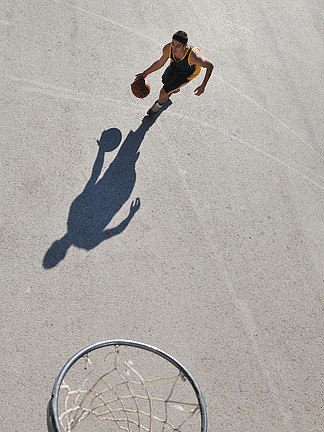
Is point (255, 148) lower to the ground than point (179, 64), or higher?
lower

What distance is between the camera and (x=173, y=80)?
6.71 m

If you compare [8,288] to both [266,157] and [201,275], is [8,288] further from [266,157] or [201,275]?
[266,157]

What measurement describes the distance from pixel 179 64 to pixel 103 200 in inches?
87.6

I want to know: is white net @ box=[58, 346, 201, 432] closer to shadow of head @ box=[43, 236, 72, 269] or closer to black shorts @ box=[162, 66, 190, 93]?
shadow of head @ box=[43, 236, 72, 269]

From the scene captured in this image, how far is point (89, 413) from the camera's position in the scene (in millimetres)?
4832

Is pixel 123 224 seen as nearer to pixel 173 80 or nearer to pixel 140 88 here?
pixel 140 88

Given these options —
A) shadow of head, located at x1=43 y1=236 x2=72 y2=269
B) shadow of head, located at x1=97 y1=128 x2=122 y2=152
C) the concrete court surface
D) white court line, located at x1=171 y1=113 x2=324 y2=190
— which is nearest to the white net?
the concrete court surface

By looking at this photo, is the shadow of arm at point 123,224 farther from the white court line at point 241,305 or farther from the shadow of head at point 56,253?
the white court line at point 241,305

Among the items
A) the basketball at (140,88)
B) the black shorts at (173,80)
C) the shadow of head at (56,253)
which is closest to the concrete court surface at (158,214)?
the shadow of head at (56,253)

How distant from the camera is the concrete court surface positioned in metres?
5.46

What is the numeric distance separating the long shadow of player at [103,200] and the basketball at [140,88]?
46 cm

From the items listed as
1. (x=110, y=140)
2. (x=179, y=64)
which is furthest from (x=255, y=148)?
(x=110, y=140)

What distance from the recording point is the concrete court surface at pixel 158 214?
5457 millimetres

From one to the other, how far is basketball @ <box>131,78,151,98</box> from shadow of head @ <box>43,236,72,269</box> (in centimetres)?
256
